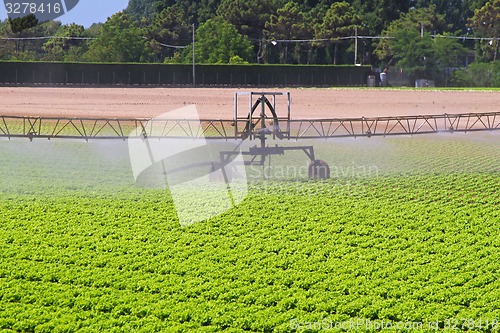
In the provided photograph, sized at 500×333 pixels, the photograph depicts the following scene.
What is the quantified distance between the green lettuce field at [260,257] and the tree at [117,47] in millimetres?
83596

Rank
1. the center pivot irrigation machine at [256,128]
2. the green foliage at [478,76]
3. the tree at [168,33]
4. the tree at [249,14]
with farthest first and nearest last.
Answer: the tree at [168,33] < the tree at [249,14] < the green foliage at [478,76] < the center pivot irrigation machine at [256,128]

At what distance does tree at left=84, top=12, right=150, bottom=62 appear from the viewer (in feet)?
362

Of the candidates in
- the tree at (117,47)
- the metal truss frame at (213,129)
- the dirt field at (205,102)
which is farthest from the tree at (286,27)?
the metal truss frame at (213,129)

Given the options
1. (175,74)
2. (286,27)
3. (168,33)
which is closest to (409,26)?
(286,27)

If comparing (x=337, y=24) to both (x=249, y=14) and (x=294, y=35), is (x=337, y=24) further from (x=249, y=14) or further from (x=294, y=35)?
(x=249, y=14)

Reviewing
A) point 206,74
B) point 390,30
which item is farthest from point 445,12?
point 206,74

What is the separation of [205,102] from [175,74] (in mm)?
31138

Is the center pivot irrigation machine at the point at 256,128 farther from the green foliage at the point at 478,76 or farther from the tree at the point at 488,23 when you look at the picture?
the tree at the point at 488,23

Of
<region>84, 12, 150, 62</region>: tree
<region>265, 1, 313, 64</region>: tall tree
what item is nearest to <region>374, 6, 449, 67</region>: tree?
<region>265, 1, 313, 64</region>: tall tree

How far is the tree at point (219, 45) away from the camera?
4377 inches

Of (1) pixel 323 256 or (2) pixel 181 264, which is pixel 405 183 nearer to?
(1) pixel 323 256

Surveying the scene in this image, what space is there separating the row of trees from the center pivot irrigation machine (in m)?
45.0

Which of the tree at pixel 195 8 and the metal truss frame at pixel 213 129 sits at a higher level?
the tree at pixel 195 8

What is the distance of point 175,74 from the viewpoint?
100 m
